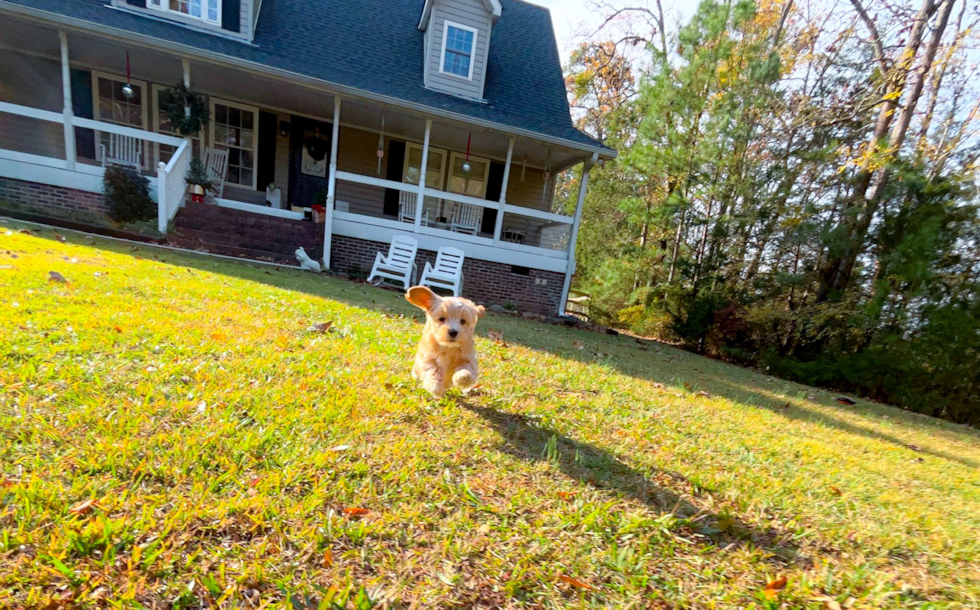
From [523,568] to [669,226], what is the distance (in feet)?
41.1

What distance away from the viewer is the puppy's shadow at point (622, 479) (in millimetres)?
1840

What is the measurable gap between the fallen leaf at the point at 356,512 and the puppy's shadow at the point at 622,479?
907 mm

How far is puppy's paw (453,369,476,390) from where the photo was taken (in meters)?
2.50

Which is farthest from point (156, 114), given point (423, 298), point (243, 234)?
point (423, 298)

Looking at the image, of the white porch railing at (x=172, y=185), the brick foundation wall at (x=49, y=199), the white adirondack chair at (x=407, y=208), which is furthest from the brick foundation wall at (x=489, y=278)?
the brick foundation wall at (x=49, y=199)

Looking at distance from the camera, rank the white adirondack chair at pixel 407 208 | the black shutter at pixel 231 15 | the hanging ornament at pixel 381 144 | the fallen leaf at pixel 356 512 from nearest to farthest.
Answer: the fallen leaf at pixel 356 512
the black shutter at pixel 231 15
the hanging ornament at pixel 381 144
the white adirondack chair at pixel 407 208

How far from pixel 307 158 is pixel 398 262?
203 inches

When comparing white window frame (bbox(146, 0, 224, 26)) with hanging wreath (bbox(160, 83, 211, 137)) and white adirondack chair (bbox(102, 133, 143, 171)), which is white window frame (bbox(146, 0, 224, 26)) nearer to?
hanging wreath (bbox(160, 83, 211, 137))

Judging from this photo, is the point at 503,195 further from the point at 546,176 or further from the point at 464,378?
the point at 464,378

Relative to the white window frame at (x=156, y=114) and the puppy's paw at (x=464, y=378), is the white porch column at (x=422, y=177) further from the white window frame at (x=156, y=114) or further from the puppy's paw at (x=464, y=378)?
the puppy's paw at (x=464, y=378)

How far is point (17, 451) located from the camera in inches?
61.9

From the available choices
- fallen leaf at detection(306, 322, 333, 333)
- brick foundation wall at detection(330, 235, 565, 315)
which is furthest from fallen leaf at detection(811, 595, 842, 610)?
brick foundation wall at detection(330, 235, 565, 315)

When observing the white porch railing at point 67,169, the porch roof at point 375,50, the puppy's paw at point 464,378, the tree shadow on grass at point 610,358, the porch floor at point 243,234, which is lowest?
the tree shadow on grass at point 610,358

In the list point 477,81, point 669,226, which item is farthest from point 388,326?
point 669,226
